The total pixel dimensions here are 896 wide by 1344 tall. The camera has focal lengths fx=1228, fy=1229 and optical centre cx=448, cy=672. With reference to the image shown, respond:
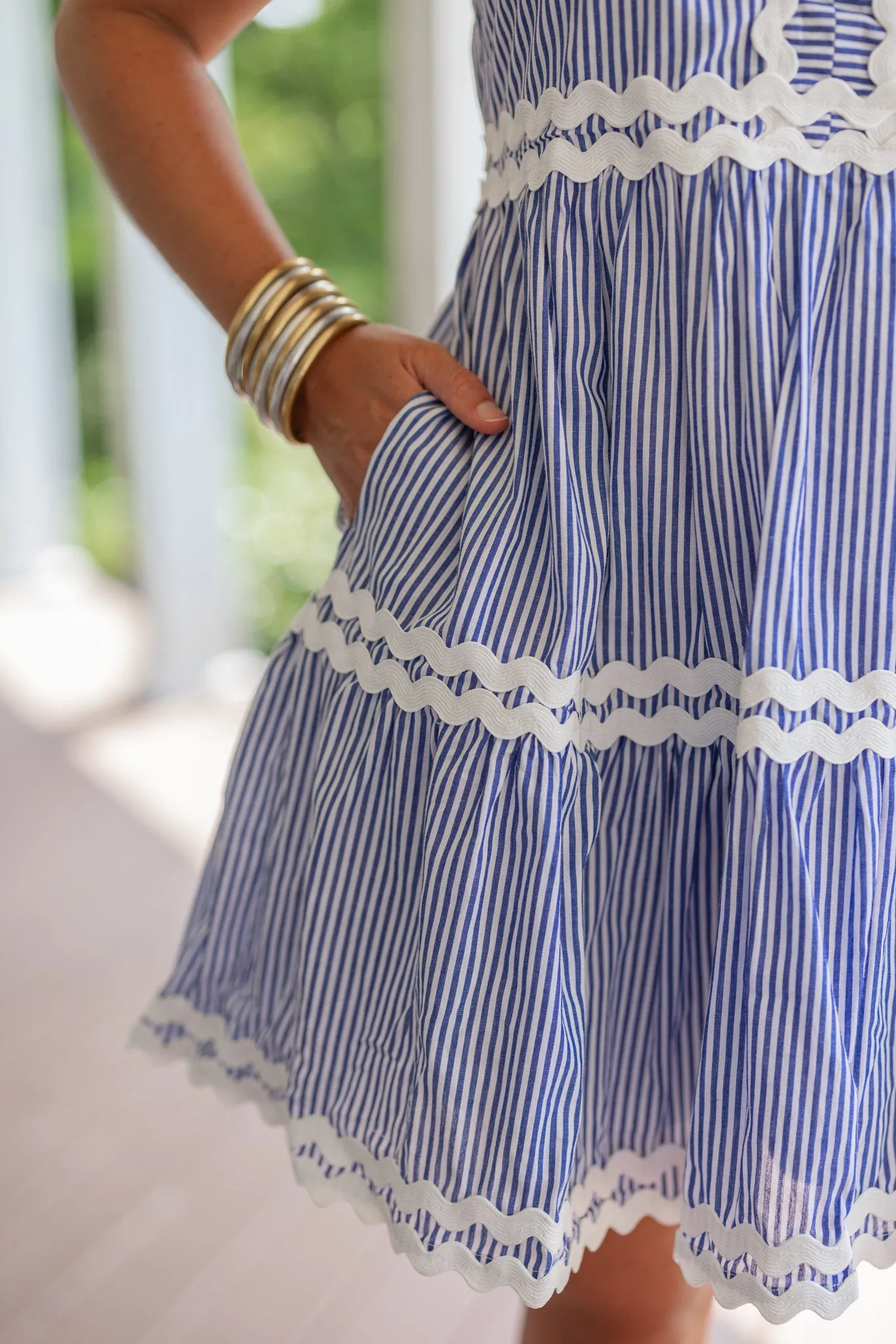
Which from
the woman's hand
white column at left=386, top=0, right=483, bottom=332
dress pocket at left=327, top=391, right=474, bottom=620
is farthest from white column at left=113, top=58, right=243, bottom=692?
dress pocket at left=327, top=391, right=474, bottom=620

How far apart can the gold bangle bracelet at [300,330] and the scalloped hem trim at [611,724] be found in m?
0.18

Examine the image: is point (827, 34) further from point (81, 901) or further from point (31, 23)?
point (31, 23)

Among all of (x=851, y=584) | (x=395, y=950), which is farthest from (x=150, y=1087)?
(x=851, y=584)

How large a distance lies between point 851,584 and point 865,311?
12 centimetres

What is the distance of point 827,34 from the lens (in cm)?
54

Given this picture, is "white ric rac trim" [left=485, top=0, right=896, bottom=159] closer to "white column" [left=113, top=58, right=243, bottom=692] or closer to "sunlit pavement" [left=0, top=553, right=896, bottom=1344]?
"sunlit pavement" [left=0, top=553, right=896, bottom=1344]

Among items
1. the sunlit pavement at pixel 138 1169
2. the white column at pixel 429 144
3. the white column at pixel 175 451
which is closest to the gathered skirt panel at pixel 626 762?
the sunlit pavement at pixel 138 1169

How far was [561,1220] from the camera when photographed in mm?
588

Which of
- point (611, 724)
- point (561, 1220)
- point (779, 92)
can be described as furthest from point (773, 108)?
point (561, 1220)

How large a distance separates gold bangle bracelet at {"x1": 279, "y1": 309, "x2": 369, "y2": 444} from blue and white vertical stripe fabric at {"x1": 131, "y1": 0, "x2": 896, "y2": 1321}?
108 millimetres

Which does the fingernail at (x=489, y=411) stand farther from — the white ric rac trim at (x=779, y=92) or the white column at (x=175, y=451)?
the white column at (x=175, y=451)

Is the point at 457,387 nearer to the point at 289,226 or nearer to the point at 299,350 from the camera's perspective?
the point at 299,350

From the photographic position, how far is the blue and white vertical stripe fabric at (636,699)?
550mm

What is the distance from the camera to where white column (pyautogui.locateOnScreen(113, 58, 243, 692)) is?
2.80 m
